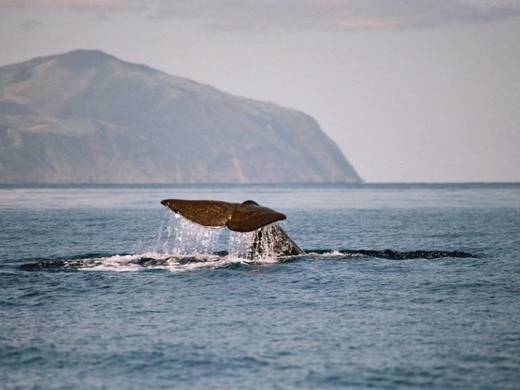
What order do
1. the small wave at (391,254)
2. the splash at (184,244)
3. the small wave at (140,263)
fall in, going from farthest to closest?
1. the splash at (184,244)
2. the small wave at (391,254)
3. the small wave at (140,263)

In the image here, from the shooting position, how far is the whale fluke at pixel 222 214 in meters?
22.0

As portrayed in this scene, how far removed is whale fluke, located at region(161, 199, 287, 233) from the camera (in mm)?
22031

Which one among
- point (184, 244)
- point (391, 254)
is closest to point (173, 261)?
point (391, 254)

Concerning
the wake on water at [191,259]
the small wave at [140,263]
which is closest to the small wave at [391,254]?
the wake on water at [191,259]

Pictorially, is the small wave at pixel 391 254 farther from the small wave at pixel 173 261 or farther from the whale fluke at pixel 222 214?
the whale fluke at pixel 222 214

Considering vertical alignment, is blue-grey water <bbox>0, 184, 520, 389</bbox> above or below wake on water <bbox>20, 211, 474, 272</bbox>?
below

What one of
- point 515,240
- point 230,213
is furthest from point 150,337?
point 515,240

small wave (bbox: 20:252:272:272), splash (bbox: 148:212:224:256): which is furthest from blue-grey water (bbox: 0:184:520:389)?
splash (bbox: 148:212:224:256)

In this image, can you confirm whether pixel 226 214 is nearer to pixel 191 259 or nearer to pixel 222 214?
pixel 222 214

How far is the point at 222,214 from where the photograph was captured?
2241 cm

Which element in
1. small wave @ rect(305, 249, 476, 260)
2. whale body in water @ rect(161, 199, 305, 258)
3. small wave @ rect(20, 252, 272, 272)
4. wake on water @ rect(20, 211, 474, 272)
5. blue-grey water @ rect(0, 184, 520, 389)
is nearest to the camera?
blue-grey water @ rect(0, 184, 520, 389)

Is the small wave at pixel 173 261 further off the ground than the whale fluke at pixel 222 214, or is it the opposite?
the whale fluke at pixel 222 214

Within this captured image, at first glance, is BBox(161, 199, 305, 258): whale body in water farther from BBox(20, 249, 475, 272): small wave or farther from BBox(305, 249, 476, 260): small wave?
BBox(305, 249, 476, 260): small wave

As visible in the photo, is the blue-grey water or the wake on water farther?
the wake on water
